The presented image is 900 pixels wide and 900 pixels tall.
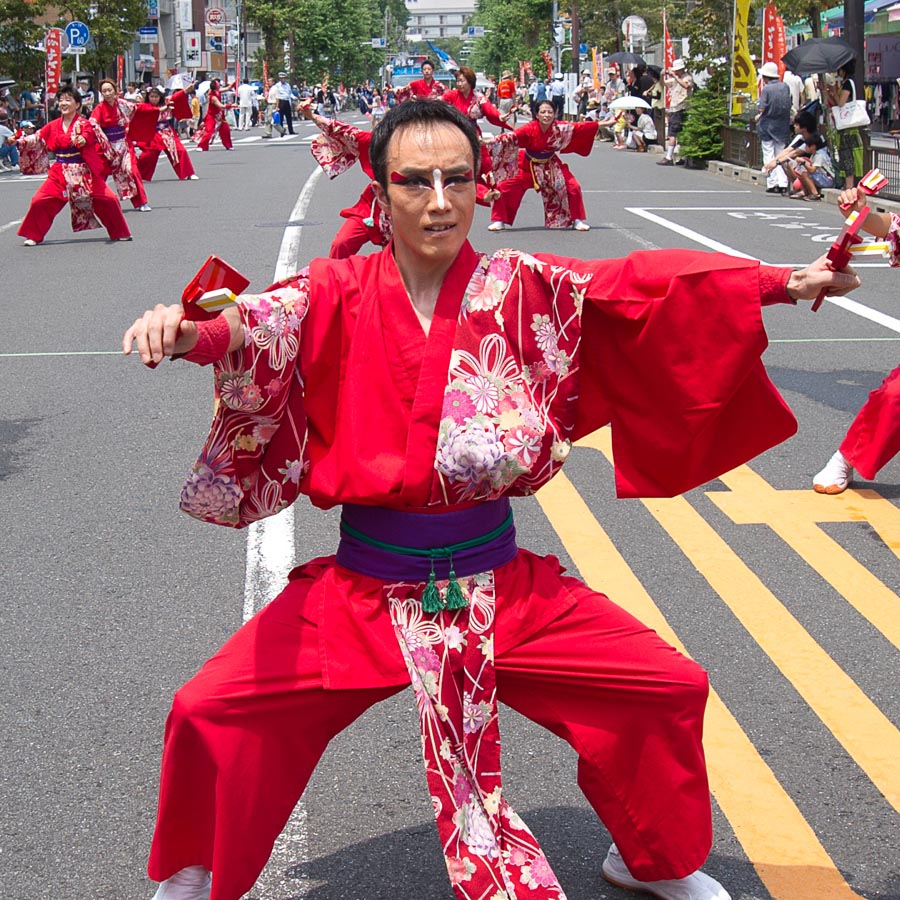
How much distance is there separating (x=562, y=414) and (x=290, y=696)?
76 centimetres

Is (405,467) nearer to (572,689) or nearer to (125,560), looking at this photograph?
(572,689)

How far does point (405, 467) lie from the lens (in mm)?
2732

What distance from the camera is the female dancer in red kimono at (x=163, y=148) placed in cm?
2239

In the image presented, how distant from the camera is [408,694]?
13.9 ft

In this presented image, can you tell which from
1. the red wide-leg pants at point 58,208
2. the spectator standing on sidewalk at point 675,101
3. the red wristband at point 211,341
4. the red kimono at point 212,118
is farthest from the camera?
the red kimono at point 212,118

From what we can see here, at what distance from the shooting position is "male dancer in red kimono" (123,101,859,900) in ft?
8.98

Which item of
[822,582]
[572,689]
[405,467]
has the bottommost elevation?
[822,582]

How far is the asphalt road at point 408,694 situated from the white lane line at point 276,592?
1cm

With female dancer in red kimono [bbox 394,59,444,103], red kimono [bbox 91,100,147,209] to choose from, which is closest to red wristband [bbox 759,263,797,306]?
female dancer in red kimono [bbox 394,59,444,103]

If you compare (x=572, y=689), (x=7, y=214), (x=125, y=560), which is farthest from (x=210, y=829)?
(x=7, y=214)

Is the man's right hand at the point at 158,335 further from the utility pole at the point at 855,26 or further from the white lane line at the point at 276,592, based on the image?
the utility pole at the point at 855,26

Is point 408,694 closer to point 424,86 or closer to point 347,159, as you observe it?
point 347,159

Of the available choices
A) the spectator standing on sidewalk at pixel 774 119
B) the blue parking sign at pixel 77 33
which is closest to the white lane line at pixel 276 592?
the spectator standing on sidewalk at pixel 774 119

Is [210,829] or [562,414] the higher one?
[562,414]
